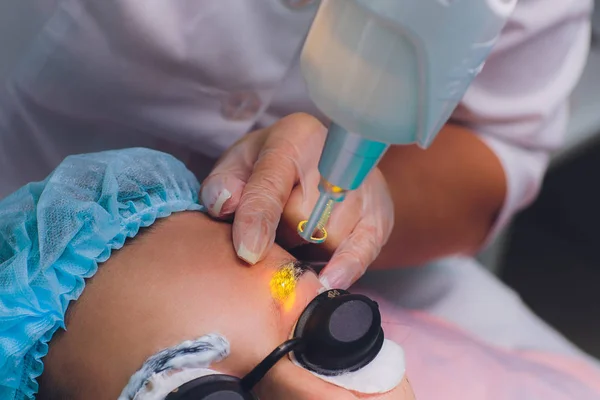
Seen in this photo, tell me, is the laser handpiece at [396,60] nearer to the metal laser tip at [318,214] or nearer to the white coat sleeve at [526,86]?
the metal laser tip at [318,214]

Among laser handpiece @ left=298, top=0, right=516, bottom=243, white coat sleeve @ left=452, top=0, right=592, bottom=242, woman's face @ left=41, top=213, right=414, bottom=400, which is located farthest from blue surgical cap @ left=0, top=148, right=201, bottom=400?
white coat sleeve @ left=452, top=0, right=592, bottom=242

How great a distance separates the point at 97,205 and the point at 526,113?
0.69m

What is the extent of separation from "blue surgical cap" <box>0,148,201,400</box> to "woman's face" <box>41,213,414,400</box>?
0.05 ft

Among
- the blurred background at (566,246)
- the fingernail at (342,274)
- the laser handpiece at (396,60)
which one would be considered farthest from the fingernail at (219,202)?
the blurred background at (566,246)

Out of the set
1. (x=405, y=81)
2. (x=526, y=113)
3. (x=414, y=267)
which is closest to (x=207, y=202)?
(x=405, y=81)

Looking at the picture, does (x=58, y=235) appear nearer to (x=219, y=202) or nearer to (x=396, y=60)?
(x=219, y=202)

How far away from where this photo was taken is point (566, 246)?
1650mm

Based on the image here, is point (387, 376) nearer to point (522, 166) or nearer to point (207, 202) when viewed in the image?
point (207, 202)

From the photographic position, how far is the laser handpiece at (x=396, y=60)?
1.38 feet

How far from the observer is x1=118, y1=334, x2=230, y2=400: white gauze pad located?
56cm

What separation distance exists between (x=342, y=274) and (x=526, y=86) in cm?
51

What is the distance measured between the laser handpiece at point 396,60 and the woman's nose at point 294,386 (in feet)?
0.77

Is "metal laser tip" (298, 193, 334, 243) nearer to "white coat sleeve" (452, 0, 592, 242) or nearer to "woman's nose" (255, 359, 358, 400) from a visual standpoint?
"woman's nose" (255, 359, 358, 400)

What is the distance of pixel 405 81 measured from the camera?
0.44 m
